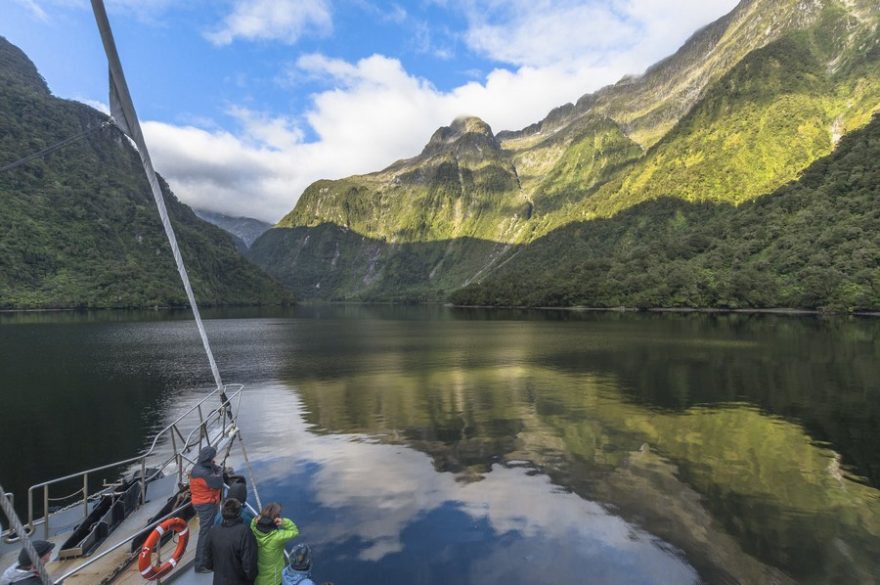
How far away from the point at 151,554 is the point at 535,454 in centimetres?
2383

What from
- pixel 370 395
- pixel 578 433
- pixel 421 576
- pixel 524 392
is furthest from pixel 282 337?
pixel 421 576

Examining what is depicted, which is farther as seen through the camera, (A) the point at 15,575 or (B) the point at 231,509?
(B) the point at 231,509

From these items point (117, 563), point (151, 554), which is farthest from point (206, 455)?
point (117, 563)

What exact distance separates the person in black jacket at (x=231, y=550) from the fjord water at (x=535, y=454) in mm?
7874

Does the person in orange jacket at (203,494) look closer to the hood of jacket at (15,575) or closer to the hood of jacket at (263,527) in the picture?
the hood of jacket at (263,527)

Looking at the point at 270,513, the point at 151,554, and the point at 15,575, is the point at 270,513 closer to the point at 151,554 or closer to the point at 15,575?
the point at 15,575

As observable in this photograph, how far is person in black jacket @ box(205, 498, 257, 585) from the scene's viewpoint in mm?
11016

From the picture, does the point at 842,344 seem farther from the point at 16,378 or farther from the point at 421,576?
the point at 16,378

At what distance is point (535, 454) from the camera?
105ft

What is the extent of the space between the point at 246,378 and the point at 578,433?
1810 inches

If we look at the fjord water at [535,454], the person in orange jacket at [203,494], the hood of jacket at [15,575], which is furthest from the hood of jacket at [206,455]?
the fjord water at [535,454]

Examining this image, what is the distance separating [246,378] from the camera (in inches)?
2522

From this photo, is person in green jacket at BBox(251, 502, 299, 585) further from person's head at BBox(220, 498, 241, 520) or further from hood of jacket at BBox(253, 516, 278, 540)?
person's head at BBox(220, 498, 241, 520)

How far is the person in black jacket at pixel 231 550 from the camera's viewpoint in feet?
36.1
